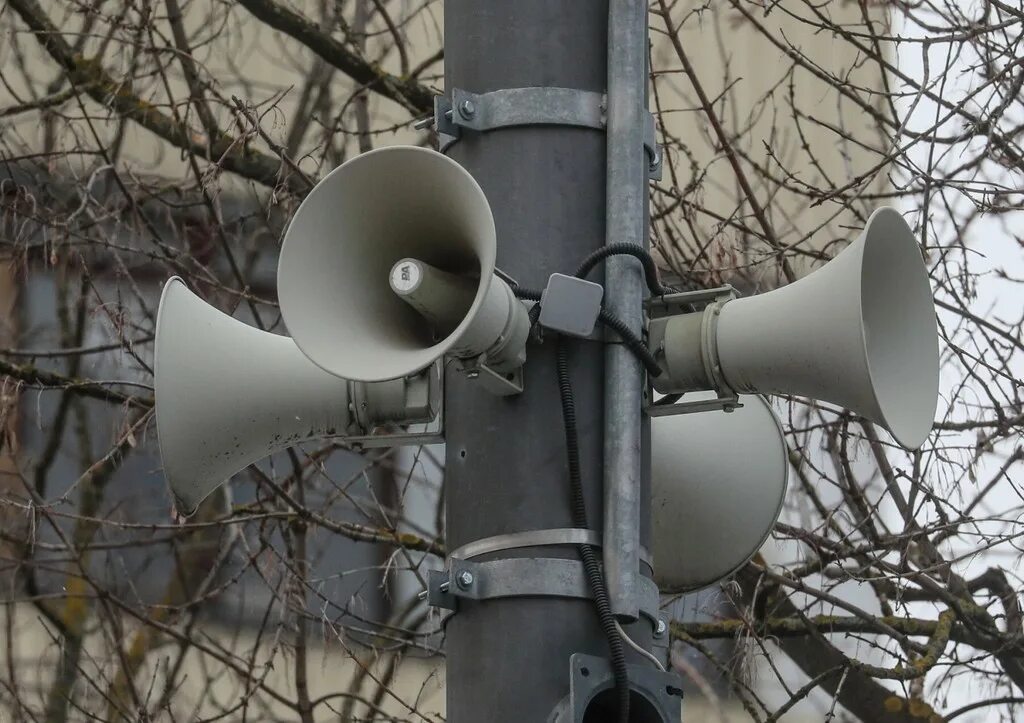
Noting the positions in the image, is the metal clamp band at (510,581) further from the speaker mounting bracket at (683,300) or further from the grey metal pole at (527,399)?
the speaker mounting bracket at (683,300)

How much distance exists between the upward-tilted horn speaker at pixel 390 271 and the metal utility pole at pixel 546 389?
0.12 meters

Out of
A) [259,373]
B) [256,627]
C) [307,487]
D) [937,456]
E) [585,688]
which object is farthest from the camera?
[256,627]

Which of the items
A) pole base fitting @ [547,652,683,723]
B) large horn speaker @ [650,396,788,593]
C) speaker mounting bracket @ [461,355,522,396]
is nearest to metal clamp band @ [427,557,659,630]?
pole base fitting @ [547,652,683,723]

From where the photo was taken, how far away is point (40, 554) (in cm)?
796

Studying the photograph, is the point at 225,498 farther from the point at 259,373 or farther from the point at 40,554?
the point at 259,373

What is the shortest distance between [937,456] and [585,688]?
10.3 ft

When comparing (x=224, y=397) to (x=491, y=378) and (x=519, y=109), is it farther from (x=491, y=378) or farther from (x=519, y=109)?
(x=519, y=109)

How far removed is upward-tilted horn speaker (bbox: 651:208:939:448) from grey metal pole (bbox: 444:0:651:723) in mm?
130

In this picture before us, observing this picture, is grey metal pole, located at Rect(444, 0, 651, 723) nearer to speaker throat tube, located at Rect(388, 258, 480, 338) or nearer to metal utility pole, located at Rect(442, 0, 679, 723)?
metal utility pole, located at Rect(442, 0, 679, 723)

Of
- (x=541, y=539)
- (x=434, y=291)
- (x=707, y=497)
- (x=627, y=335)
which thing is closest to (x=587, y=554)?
(x=541, y=539)

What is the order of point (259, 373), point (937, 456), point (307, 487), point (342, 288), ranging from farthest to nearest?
point (307, 487) → point (937, 456) → point (259, 373) → point (342, 288)

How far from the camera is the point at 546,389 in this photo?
9.02 ft

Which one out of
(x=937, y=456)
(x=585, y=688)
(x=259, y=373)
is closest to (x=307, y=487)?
(x=937, y=456)

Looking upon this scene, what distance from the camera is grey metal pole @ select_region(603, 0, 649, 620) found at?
2637 mm
